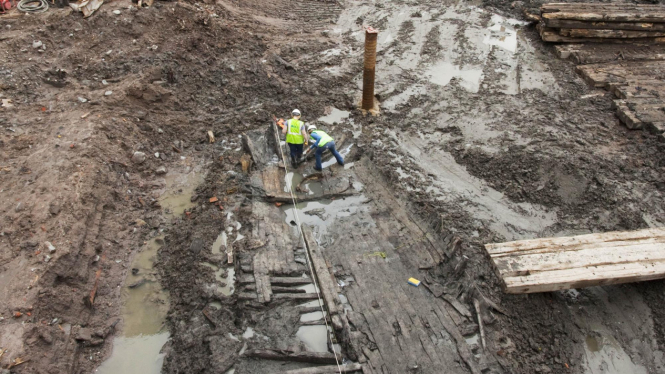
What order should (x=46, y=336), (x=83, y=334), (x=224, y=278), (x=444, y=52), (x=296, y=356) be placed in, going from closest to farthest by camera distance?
(x=296, y=356) → (x=46, y=336) → (x=83, y=334) → (x=224, y=278) → (x=444, y=52)

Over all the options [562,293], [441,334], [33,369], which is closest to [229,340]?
[33,369]

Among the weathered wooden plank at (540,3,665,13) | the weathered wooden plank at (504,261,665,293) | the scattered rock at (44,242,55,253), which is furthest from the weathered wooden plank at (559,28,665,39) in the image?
the scattered rock at (44,242,55,253)

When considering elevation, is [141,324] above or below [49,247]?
below

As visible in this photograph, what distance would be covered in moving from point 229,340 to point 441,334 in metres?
2.99

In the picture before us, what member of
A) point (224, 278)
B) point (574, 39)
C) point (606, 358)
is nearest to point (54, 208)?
point (224, 278)

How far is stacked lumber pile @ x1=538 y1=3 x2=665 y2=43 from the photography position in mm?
12555

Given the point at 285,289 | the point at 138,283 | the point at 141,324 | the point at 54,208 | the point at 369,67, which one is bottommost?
the point at 141,324

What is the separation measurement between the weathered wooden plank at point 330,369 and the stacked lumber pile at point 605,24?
12.7m

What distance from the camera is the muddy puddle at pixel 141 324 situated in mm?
5797

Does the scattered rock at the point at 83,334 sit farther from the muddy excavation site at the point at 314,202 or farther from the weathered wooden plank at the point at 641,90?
the weathered wooden plank at the point at 641,90

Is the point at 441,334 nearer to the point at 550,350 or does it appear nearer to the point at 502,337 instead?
the point at 502,337

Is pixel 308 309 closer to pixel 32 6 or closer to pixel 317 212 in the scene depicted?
pixel 317 212

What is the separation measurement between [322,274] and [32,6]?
531 inches

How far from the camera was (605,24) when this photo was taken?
12.7m
